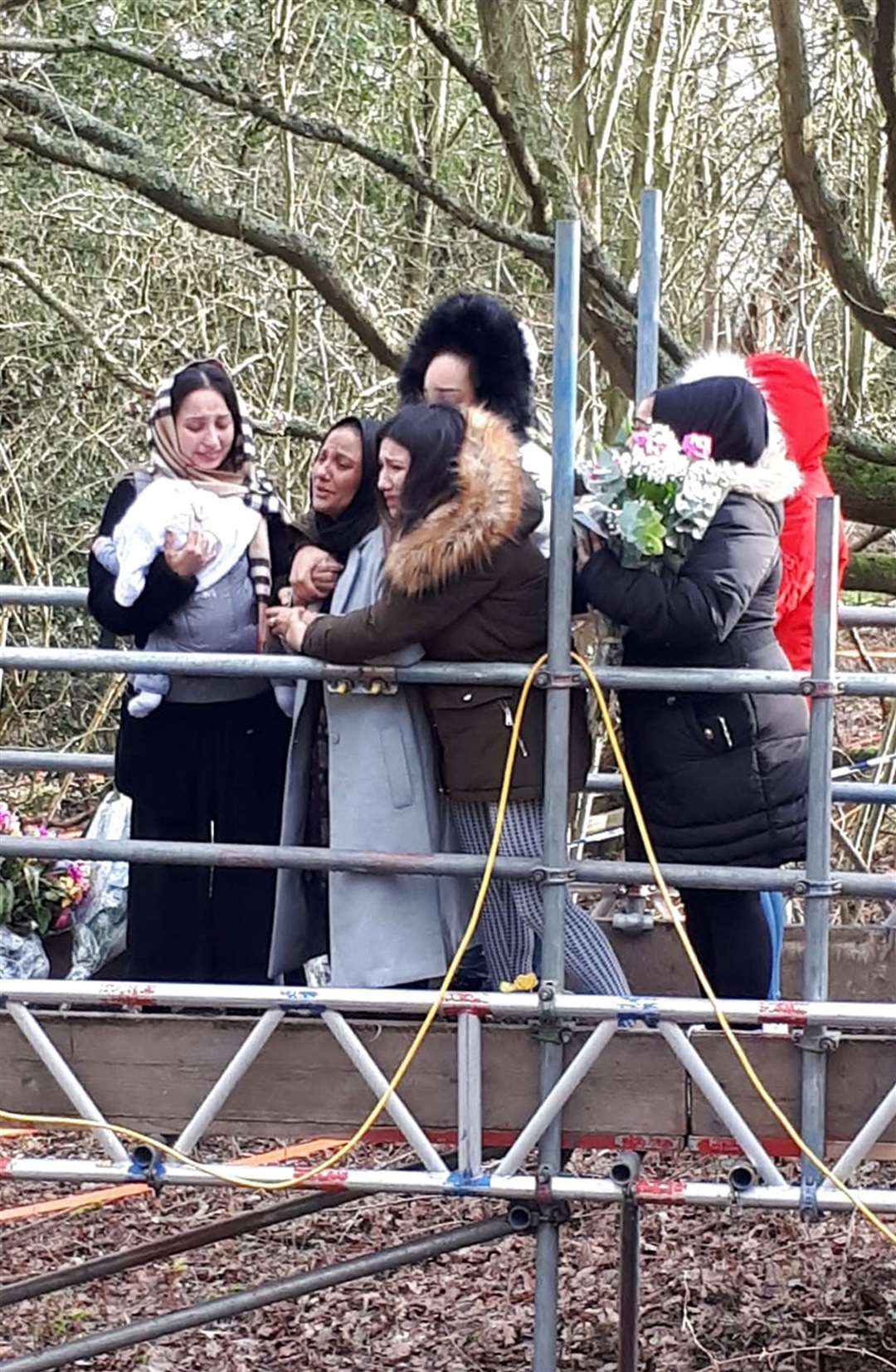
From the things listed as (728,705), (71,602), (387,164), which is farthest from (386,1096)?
(387,164)

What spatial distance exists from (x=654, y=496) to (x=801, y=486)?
74 centimetres

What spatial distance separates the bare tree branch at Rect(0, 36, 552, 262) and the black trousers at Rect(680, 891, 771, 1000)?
3.48m

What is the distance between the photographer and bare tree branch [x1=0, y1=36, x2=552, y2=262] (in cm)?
727

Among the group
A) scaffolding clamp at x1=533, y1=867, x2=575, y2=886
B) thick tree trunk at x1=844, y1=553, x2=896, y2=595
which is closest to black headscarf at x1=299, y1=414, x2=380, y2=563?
scaffolding clamp at x1=533, y1=867, x2=575, y2=886

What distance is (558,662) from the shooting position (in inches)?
154

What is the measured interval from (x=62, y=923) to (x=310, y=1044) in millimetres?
3160

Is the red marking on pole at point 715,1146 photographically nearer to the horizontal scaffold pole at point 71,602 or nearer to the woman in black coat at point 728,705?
the woman in black coat at point 728,705

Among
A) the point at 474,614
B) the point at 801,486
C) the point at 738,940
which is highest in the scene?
the point at 801,486

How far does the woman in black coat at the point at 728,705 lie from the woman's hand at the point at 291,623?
1.93 ft

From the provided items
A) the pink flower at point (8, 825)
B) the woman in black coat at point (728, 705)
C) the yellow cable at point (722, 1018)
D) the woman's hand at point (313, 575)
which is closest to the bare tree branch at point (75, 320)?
the pink flower at point (8, 825)

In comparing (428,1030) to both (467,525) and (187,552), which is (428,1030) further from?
(187,552)

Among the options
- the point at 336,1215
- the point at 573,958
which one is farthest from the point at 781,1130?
the point at 336,1215

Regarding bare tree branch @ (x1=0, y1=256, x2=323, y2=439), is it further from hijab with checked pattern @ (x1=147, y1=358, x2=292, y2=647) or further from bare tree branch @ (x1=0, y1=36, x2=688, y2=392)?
hijab with checked pattern @ (x1=147, y1=358, x2=292, y2=647)

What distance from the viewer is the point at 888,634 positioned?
17.6 meters
